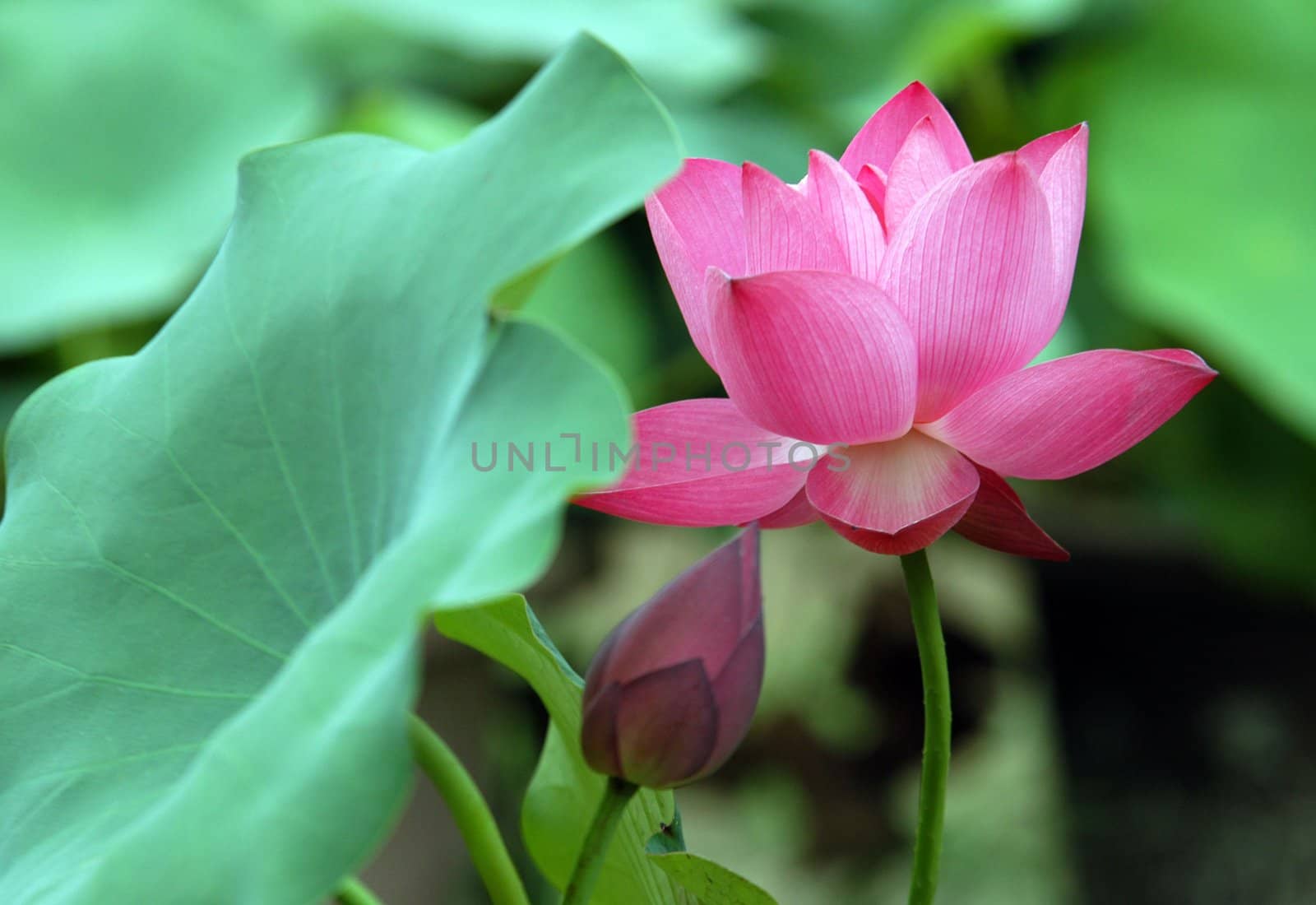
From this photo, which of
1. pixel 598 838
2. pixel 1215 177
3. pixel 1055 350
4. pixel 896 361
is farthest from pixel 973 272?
pixel 1215 177

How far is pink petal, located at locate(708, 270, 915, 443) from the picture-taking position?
27 centimetres

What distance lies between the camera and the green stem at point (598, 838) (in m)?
0.26

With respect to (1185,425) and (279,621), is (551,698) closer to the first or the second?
(279,621)

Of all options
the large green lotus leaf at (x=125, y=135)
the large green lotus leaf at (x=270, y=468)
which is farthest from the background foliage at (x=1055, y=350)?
the large green lotus leaf at (x=270, y=468)

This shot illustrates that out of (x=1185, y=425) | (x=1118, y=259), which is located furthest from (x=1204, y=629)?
(x=1118, y=259)

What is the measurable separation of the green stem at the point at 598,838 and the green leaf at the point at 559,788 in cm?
4

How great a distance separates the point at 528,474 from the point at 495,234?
3.0 inches

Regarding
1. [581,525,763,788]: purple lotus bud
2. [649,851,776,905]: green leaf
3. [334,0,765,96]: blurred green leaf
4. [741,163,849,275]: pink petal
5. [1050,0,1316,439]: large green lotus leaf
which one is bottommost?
[649,851,776,905]: green leaf

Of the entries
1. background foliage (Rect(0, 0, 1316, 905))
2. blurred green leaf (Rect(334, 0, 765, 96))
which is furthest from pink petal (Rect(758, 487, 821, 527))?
blurred green leaf (Rect(334, 0, 765, 96))

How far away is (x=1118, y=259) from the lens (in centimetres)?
132

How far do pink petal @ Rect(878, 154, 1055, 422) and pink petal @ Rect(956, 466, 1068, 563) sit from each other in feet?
0.09

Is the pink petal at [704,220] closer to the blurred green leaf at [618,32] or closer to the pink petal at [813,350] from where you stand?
the pink petal at [813,350]

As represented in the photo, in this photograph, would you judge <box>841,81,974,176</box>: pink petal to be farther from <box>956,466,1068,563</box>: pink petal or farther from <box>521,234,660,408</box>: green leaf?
<box>521,234,660,408</box>: green leaf

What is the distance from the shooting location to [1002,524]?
30 centimetres
